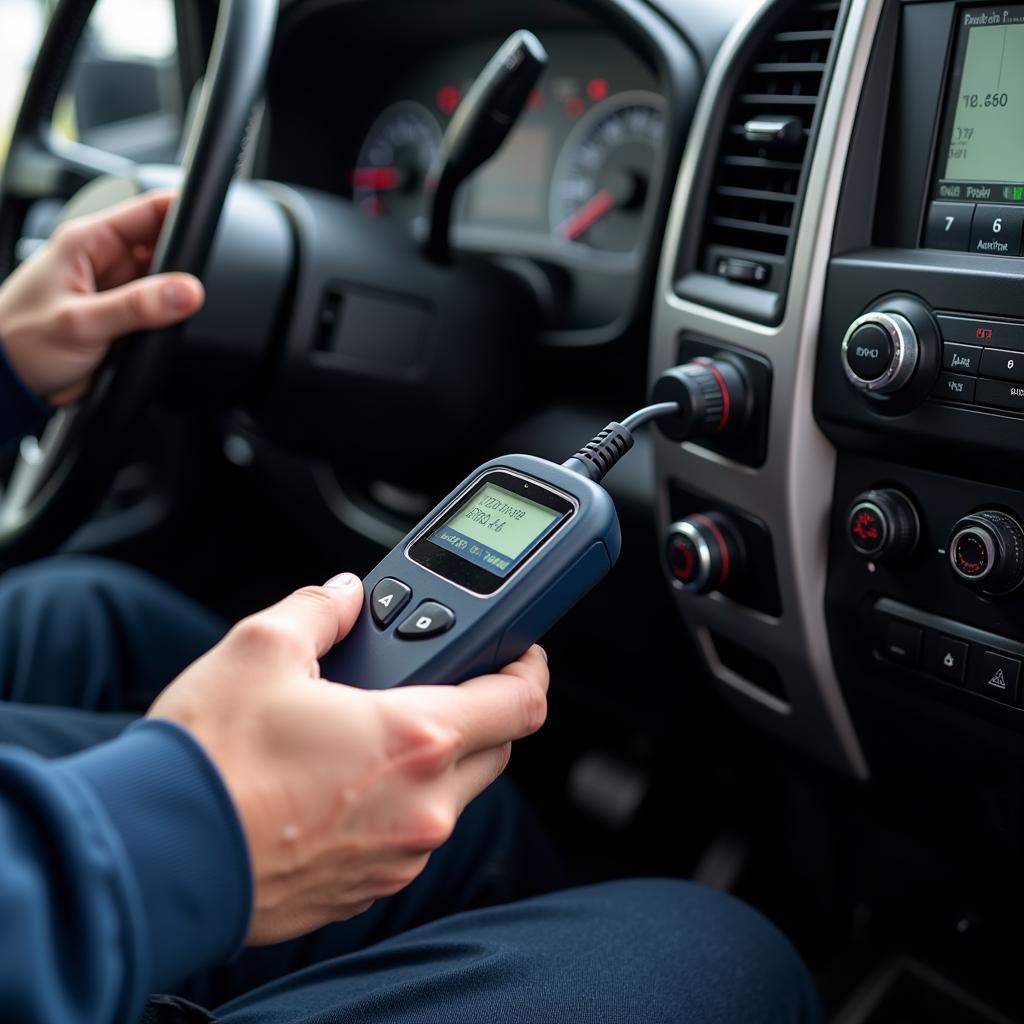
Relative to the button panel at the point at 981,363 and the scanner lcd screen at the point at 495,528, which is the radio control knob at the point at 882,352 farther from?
the scanner lcd screen at the point at 495,528

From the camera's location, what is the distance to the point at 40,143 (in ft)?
3.73

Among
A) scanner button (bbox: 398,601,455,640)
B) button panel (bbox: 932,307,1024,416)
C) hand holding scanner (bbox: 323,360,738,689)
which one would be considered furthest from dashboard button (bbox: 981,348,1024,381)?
scanner button (bbox: 398,601,455,640)

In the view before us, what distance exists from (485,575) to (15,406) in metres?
0.54

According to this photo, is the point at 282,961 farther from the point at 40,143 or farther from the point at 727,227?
the point at 40,143

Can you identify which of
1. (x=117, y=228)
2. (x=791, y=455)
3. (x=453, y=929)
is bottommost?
(x=453, y=929)

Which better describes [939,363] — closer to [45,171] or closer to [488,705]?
[488,705]

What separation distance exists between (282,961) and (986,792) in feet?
1.59

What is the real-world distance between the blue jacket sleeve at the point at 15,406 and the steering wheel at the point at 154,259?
28 mm

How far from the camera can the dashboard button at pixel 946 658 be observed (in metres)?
0.70

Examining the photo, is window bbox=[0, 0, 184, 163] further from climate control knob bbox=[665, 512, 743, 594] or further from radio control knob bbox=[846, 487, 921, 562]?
radio control knob bbox=[846, 487, 921, 562]

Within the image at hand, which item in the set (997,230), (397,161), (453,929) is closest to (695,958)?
(453,929)

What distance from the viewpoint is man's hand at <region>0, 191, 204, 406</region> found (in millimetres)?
879

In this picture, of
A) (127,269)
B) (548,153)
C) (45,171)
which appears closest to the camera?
(127,269)

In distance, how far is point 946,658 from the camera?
71cm
